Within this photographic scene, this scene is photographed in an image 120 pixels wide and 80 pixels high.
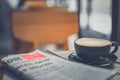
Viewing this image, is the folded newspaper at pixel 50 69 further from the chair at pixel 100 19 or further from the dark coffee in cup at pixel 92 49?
the chair at pixel 100 19

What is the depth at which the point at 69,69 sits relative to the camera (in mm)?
673

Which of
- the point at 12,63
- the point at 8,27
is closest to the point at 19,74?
the point at 12,63

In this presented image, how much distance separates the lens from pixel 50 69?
2.21 ft

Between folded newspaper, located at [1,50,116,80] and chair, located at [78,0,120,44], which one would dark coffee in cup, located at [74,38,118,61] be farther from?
Result: chair, located at [78,0,120,44]

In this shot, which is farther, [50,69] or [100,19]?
[100,19]

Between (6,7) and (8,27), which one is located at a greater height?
(6,7)

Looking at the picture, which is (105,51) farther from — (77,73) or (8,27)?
(8,27)

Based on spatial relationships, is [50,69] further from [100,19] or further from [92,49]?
[100,19]

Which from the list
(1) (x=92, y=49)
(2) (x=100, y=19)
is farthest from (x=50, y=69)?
(2) (x=100, y=19)

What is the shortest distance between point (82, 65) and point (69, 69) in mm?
42

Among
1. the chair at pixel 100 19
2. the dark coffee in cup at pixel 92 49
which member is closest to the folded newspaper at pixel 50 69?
the dark coffee in cup at pixel 92 49

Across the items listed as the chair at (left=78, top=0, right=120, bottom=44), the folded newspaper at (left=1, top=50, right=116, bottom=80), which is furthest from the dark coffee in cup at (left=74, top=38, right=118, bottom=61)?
the chair at (left=78, top=0, right=120, bottom=44)

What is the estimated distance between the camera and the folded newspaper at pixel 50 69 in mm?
623

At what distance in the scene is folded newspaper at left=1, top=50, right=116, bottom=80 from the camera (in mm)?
623
